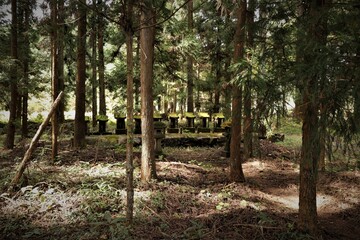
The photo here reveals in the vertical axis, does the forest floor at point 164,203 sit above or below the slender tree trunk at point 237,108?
below

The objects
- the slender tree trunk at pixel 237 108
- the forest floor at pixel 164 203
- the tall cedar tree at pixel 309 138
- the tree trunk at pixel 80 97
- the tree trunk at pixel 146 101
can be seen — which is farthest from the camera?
the tree trunk at pixel 80 97

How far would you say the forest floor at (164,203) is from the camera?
527 centimetres

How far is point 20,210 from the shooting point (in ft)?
19.4

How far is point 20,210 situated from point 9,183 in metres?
1.50

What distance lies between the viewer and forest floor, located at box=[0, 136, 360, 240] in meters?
5.27

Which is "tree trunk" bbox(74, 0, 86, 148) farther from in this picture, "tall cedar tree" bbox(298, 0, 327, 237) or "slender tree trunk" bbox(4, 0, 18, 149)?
"tall cedar tree" bbox(298, 0, 327, 237)

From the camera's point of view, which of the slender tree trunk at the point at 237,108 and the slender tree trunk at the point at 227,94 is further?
the slender tree trunk at the point at 227,94

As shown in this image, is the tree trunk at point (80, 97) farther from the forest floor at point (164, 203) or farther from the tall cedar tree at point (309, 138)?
the tall cedar tree at point (309, 138)

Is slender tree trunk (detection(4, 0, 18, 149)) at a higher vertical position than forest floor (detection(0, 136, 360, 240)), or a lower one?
higher

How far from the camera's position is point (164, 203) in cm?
651

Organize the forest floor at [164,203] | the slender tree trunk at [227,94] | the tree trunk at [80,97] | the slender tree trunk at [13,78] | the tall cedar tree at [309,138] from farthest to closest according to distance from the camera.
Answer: the slender tree trunk at [13,78] < the tree trunk at [80,97] < the slender tree trunk at [227,94] < the forest floor at [164,203] < the tall cedar tree at [309,138]

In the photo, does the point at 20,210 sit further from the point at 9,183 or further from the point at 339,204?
the point at 339,204

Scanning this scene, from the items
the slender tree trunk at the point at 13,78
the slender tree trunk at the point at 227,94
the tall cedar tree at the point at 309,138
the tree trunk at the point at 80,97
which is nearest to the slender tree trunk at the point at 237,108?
the slender tree trunk at the point at 227,94

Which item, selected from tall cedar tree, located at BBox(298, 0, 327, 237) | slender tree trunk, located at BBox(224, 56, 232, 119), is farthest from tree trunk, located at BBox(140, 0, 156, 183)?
tall cedar tree, located at BBox(298, 0, 327, 237)
